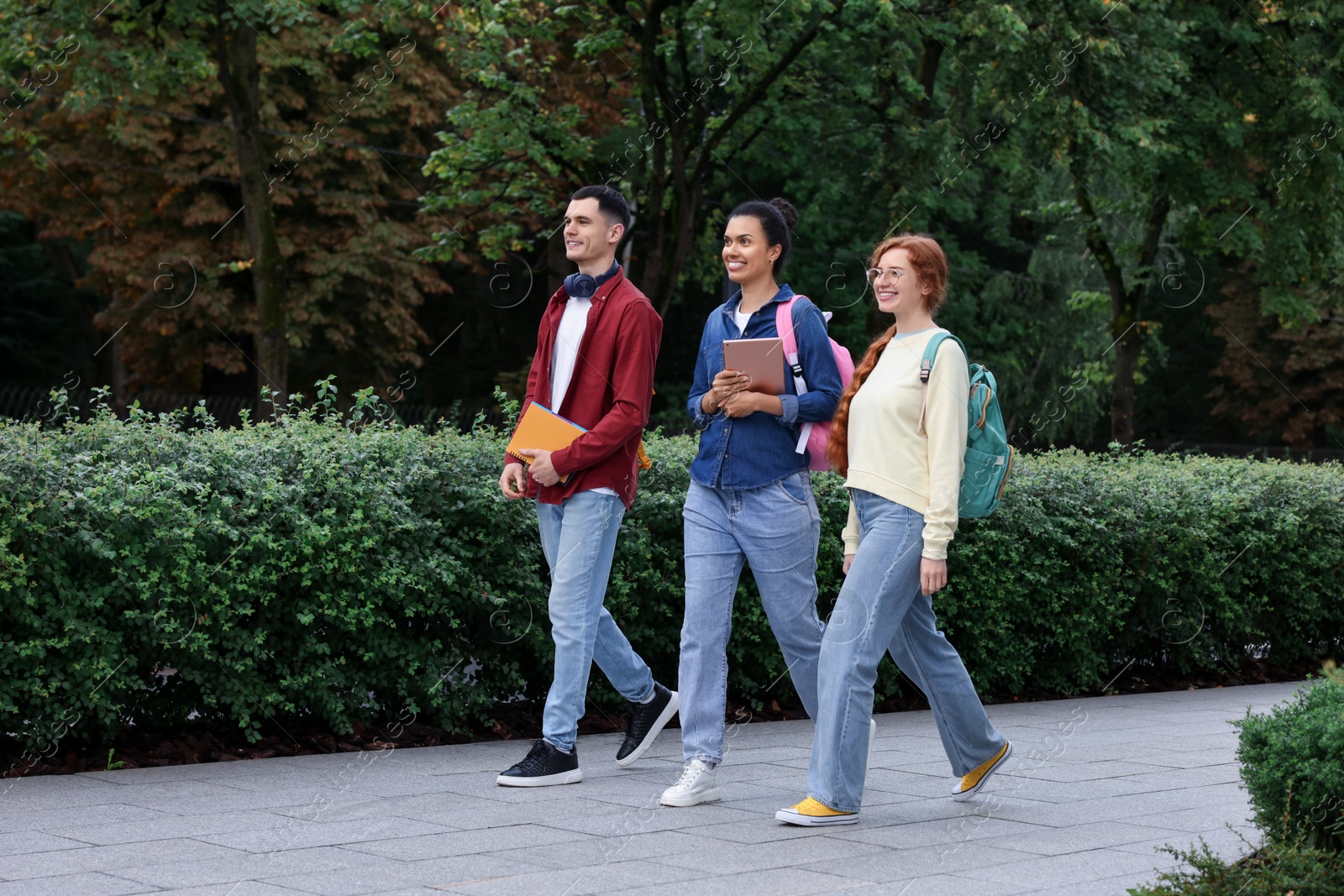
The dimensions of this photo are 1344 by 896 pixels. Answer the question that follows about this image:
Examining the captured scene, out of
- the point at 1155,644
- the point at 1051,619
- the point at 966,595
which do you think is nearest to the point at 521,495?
the point at 966,595

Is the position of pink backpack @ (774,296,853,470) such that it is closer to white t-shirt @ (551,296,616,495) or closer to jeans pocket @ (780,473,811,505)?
jeans pocket @ (780,473,811,505)

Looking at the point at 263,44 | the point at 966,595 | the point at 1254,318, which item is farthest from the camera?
the point at 1254,318

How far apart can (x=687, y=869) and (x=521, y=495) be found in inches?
75.0

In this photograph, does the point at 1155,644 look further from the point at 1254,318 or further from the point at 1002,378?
the point at 1254,318

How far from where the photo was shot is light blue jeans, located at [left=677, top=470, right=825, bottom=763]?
574 cm

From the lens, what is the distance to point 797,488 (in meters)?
5.81

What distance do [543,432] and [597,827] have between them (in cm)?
157

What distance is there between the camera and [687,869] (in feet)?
15.4

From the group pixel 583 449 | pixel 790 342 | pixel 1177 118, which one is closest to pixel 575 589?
pixel 583 449

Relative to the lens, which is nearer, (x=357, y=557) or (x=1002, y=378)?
(x=357, y=557)

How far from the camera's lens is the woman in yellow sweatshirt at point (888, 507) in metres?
5.25

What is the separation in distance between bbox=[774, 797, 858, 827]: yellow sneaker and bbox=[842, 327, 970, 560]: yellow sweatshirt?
3.05 ft

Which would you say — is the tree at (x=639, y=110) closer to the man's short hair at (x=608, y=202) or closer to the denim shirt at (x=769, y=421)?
the man's short hair at (x=608, y=202)

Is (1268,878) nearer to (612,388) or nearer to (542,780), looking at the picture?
(542,780)
